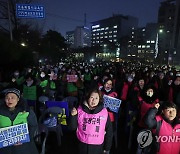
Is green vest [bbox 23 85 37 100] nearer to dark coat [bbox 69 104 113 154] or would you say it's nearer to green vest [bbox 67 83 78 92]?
Answer: green vest [bbox 67 83 78 92]

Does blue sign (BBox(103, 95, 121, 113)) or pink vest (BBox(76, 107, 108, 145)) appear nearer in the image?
pink vest (BBox(76, 107, 108, 145))

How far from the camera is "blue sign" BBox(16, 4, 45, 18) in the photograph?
38.8ft

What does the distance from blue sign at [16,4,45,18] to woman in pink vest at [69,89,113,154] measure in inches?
395

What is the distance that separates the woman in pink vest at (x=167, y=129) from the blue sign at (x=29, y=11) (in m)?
10.5

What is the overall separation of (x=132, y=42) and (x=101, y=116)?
78.8 meters

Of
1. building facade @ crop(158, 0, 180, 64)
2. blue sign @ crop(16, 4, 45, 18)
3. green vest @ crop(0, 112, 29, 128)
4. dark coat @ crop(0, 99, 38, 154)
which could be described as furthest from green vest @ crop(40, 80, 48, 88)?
building facade @ crop(158, 0, 180, 64)

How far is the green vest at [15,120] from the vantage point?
3.34 meters

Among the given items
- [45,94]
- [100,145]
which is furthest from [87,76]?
[100,145]

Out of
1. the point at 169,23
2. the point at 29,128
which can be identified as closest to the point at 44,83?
the point at 29,128

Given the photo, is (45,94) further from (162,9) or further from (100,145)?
(162,9)

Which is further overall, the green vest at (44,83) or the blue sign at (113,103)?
the green vest at (44,83)

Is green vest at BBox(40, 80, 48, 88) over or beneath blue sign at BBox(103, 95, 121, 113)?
over

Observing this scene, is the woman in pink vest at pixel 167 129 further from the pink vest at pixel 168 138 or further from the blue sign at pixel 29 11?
the blue sign at pixel 29 11

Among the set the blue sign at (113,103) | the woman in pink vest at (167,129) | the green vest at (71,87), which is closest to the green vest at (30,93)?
the green vest at (71,87)
